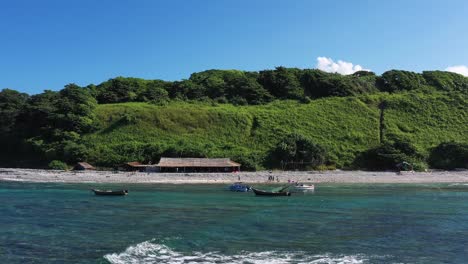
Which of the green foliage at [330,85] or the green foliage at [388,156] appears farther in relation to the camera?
the green foliage at [330,85]

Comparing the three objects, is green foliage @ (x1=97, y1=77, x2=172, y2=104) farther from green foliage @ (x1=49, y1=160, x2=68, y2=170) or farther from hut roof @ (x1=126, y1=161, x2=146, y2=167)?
green foliage @ (x1=49, y1=160, x2=68, y2=170)

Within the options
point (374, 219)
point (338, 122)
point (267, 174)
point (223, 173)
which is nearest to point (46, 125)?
point (223, 173)

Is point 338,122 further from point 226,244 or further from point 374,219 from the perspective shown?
point 226,244

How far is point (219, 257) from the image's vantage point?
2191 cm

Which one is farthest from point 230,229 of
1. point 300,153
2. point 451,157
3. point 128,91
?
point 128,91

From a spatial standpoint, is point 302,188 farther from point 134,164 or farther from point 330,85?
point 330,85

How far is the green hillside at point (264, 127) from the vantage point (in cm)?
9212

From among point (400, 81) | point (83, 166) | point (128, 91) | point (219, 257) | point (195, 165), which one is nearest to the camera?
point (219, 257)

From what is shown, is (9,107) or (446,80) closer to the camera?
(9,107)

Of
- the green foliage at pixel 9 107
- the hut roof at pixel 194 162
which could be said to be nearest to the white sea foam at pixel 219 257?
the hut roof at pixel 194 162

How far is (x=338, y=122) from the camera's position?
373 feet

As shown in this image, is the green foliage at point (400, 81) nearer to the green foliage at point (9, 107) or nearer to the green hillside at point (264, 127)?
the green hillside at point (264, 127)

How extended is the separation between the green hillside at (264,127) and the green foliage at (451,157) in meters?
2.80

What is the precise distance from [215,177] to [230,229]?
1817 inches
